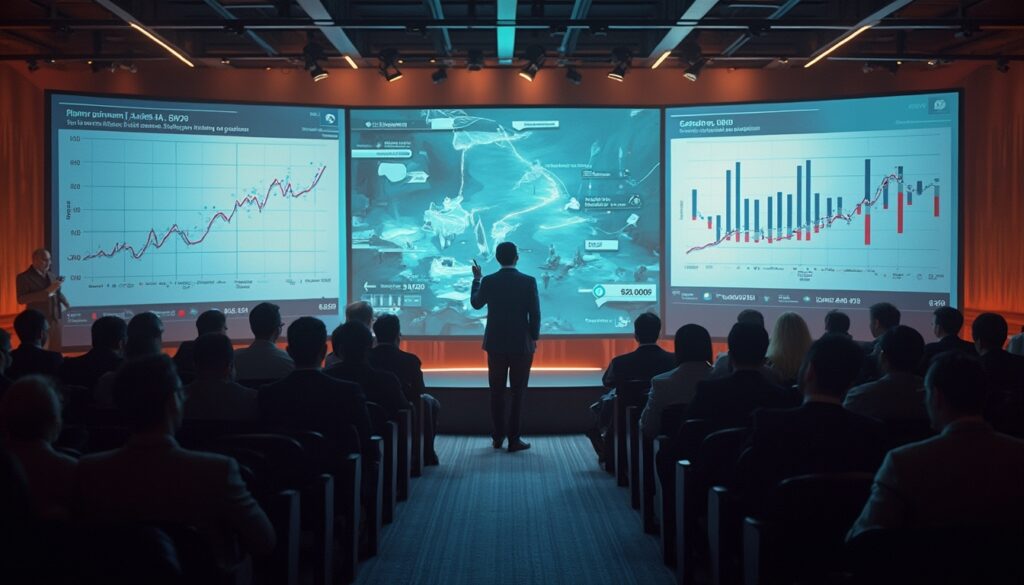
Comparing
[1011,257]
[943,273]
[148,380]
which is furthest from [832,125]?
[148,380]

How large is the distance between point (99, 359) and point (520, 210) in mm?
5216

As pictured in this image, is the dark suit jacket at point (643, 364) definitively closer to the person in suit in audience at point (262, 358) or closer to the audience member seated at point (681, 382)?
the audience member seated at point (681, 382)

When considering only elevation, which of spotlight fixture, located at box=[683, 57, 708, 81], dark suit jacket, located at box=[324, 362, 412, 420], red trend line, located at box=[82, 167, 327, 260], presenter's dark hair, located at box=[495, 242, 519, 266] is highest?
spotlight fixture, located at box=[683, 57, 708, 81]

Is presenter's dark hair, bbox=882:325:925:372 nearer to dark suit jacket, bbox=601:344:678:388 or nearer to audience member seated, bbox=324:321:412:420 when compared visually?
dark suit jacket, bbox=601:344:678:388

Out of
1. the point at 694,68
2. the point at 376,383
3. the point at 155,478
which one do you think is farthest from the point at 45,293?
the point at 694,68

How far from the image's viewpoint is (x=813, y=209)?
356 inches

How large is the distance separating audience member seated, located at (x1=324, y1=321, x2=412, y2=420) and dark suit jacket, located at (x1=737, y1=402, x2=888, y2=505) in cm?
255

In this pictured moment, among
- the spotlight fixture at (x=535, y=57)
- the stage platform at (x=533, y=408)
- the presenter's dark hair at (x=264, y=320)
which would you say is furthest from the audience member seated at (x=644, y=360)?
the spotlight fixture at (x=535, y=57)

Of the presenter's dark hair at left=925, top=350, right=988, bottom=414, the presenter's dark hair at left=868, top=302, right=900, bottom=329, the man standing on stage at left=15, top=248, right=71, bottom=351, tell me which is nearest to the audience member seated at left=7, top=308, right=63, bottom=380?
the man standing on stage at left=15, top=248, right=71, bottom=351

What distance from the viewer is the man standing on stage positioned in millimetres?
8039

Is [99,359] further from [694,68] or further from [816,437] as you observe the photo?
[694,68]

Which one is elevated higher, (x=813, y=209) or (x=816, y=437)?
(x=813, y=209)

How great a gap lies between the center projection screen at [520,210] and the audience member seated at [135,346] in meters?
4.25

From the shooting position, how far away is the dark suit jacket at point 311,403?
3996 mm
